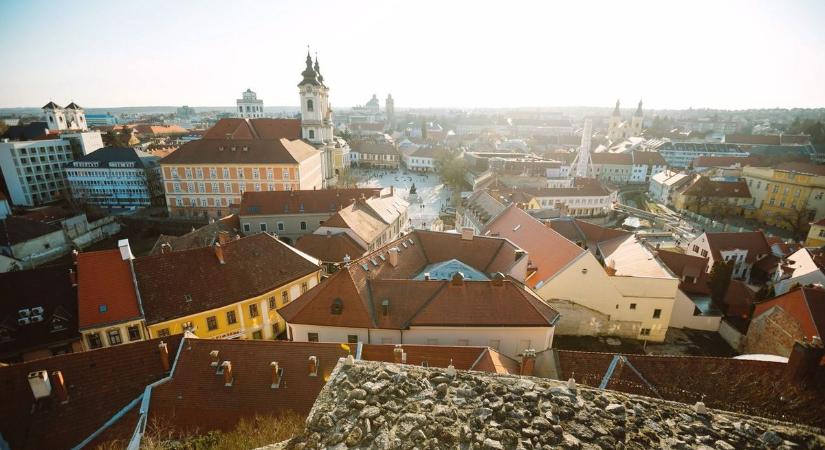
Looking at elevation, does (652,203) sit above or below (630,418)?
below

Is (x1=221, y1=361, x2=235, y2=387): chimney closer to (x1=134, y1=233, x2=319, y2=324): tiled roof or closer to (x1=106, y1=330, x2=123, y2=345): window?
(x1=134, y1=233, x2=319, y2=324): tiled roof

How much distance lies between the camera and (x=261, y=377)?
17.3 metres

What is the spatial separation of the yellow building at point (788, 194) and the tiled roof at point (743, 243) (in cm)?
2688

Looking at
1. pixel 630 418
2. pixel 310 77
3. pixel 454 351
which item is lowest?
pixel 454 351

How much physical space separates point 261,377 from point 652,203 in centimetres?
7676

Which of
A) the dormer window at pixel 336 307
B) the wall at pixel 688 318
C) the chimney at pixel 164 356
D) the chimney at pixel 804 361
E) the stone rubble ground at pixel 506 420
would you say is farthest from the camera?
the wall at pixel 688 318

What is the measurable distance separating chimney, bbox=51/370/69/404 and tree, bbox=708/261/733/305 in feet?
133

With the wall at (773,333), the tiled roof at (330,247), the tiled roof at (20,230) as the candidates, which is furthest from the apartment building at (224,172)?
the wall at (773,333)

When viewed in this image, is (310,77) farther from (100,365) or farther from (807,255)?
(807,255)

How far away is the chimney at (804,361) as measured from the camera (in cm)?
1434

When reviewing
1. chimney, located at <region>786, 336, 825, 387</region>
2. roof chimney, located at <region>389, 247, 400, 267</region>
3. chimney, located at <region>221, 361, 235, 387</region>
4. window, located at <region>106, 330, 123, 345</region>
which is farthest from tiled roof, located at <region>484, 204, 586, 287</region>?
window, located at <region>106, 330, 123, 345</region>

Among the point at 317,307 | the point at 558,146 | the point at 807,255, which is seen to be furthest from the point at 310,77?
the point at 558,146

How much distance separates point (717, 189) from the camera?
65.9 m

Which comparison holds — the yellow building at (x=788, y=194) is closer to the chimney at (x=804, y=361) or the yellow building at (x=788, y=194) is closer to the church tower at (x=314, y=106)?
the chimney at (x=804, y=361)
